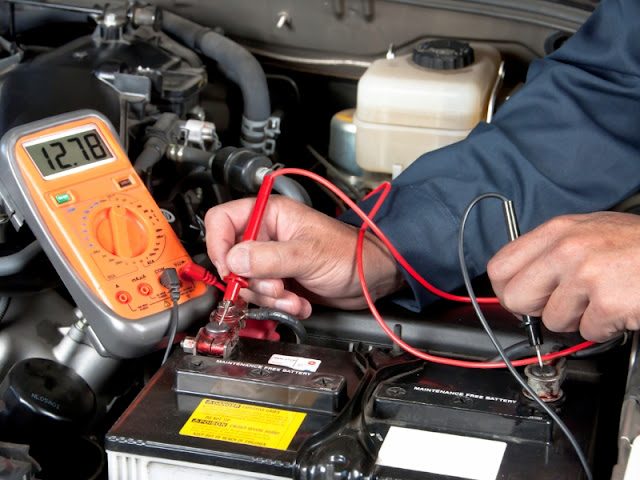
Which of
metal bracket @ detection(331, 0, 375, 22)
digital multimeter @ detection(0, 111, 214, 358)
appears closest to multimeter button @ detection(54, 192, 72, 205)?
digital multimeter @ detection(0, 111, 214, 358)

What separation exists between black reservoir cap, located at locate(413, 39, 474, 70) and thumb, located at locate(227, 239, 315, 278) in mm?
432

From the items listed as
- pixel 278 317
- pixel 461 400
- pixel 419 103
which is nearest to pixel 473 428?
pixel 461 400

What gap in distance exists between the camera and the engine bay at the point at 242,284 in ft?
3.02

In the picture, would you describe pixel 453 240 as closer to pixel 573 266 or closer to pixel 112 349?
Answer: pixel 573 266

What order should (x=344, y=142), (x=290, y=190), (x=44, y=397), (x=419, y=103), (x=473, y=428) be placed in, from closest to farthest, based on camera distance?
1. (x=473, y=428)
2. (x=44, y=397)
3. (x=290, y=190)
4. (x=419, y=103)
5. (x=344, y=142)

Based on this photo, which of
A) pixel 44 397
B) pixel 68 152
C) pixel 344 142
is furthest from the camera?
pixel 344 142

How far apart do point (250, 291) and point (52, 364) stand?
226 mm

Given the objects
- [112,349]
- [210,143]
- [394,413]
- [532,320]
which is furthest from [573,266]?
[210,143]

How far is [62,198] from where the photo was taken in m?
1.10

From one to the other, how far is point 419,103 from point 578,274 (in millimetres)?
549

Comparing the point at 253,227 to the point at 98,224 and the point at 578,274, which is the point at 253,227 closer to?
the point at 98,224

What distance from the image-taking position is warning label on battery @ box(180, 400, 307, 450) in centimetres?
92

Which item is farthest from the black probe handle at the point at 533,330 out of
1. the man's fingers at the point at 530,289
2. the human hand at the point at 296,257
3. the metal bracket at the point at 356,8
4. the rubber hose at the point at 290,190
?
the metal bracket at the point at 356,8

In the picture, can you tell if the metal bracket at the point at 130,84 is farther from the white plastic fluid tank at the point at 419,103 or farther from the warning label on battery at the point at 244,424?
the warning label on battery at the point at 244,424
